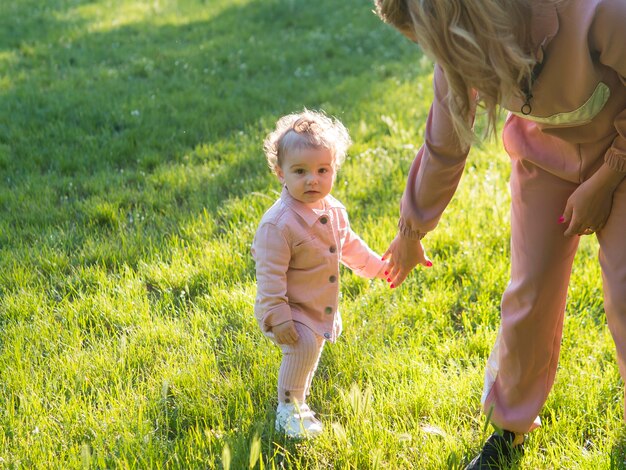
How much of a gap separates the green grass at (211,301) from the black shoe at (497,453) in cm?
7

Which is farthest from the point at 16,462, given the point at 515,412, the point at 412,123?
the point at 412,123

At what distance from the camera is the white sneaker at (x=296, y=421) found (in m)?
3.06

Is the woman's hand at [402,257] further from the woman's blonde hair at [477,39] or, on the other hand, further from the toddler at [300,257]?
the woman's blonde hair at [477,39]

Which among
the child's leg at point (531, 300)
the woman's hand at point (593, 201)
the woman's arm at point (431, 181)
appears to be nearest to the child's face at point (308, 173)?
the woman's arm at point (431, 181)

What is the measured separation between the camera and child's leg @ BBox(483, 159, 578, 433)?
271 centimetres

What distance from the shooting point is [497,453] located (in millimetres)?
2930

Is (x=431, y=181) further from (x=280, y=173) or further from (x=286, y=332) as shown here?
(x=286, y=332)

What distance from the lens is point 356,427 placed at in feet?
10.0

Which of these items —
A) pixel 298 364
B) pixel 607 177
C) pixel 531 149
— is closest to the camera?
pixel 607 177

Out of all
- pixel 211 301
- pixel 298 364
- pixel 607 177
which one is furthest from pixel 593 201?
pixel 211 301

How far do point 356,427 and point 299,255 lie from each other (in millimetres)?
734

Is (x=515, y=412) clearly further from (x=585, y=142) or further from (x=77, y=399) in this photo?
(x=77, y=399)

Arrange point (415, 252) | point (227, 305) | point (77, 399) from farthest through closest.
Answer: point (227, 305) → point (77, 399) → point (415, 252)

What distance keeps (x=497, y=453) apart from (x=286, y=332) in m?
0.95
